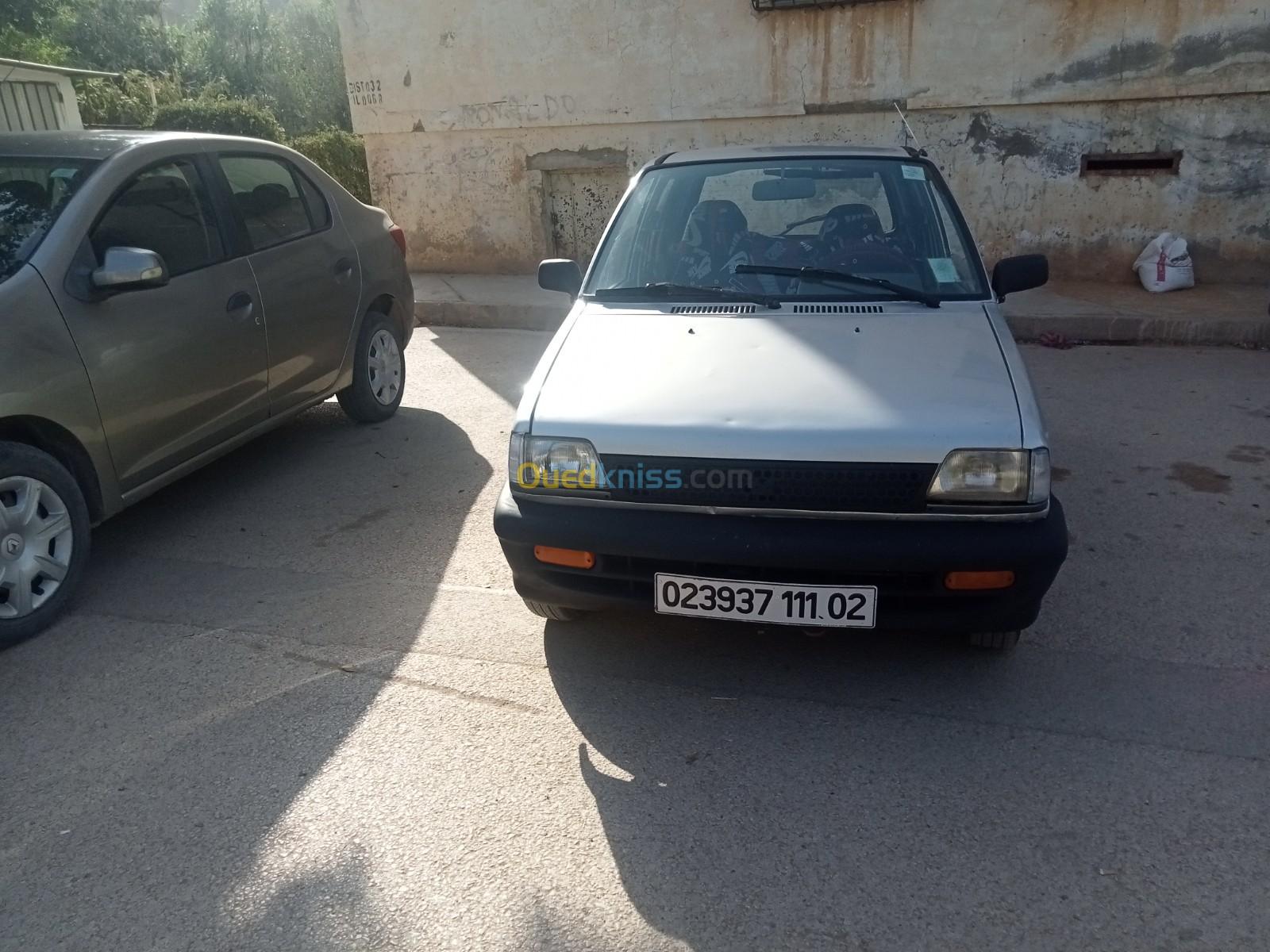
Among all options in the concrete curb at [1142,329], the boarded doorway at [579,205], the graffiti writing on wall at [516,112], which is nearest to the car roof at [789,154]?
the concrete curb at [1142,329]

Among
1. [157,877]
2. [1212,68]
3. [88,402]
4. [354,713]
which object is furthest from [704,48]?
[157,877]

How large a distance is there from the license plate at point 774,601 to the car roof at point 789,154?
7.58 feet

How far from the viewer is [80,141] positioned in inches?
178

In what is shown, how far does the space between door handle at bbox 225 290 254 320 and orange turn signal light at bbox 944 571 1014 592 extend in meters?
3.48

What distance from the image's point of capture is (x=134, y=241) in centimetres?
430

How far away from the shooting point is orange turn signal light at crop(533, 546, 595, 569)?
3.10 meters

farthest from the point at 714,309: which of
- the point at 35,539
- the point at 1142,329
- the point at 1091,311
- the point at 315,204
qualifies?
the point at 1091,311

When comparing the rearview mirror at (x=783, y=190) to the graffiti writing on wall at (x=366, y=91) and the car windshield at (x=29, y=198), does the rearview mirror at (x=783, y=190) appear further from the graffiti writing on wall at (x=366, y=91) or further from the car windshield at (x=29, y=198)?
the graffiti writing on wall at (x=366, y=91)

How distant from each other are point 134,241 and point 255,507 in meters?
1.38

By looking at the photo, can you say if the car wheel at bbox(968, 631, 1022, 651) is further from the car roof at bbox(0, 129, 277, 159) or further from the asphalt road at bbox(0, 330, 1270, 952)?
the car roof at bbox(0, 129, 277, 159)

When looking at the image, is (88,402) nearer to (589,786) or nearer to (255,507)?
(255,507)

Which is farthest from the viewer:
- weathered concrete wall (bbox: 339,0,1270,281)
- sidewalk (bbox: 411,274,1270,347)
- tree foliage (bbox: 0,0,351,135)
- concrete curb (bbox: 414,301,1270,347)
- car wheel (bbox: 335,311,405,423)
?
tree foliage (bbox: 0,0,351,135)

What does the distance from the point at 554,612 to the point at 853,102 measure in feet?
25.7

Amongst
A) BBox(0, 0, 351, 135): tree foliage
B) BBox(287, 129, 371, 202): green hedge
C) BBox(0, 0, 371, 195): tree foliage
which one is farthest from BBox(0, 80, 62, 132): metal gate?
BBox(0, 0, 351, 135): tree foliage
